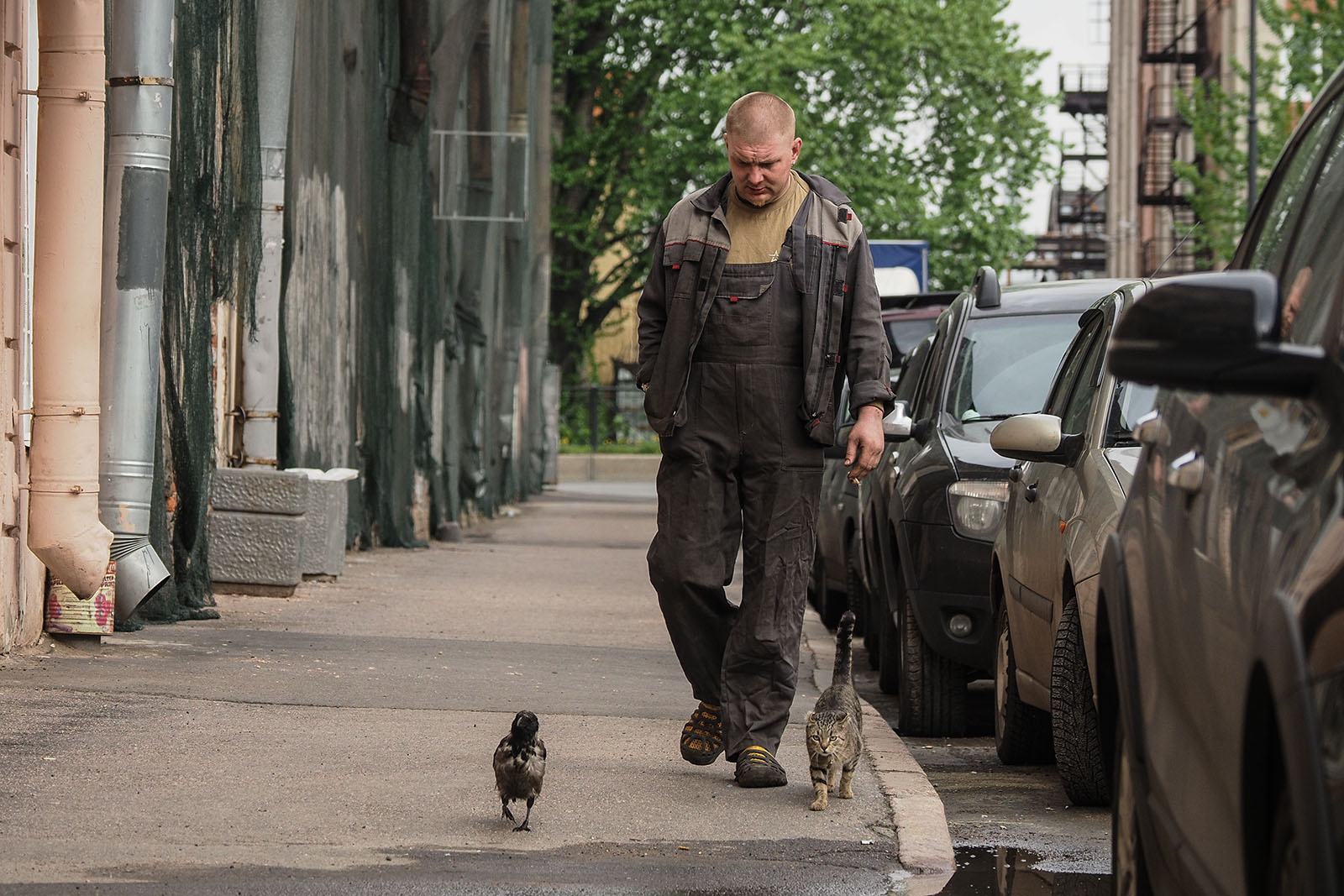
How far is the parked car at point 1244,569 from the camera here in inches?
91.7

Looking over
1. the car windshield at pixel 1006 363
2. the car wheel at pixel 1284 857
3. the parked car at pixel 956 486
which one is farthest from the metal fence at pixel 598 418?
the car wheel at pixel 1284 857

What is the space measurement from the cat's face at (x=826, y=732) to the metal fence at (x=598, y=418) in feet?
154

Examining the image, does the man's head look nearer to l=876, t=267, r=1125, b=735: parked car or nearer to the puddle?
the puddle

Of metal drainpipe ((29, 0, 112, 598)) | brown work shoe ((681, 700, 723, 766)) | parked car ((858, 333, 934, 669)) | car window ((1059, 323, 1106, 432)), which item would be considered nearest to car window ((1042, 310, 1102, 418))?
car window ((1059, 323, 1106, 432))

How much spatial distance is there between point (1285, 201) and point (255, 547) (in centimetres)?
883

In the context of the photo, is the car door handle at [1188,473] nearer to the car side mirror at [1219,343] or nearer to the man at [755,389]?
the car side mirror at [1219,343]

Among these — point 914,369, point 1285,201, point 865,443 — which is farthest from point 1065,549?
point 914,369

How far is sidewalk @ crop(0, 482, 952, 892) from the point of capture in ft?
17.3

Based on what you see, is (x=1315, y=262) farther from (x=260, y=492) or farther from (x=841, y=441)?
(x=260, y=492)

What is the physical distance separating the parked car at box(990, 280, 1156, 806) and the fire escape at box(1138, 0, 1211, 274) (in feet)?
148

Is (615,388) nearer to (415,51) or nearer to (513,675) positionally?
(415,51)

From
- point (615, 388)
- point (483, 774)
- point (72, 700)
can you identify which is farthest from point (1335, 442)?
point (615, 388)

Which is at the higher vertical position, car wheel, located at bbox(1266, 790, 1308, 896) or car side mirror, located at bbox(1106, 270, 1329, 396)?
car side mirror, located at bbox(1106, 270, 1329, 396)

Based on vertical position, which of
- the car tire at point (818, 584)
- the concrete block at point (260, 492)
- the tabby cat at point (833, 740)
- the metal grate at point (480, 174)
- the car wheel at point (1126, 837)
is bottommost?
the car tire at point (818, 584)
